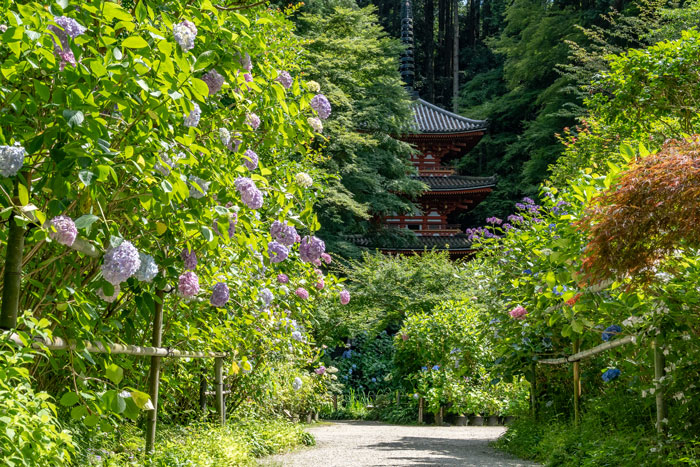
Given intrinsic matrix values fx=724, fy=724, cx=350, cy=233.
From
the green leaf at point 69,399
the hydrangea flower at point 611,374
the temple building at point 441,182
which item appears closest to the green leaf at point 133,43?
the green leaf at point 69,399

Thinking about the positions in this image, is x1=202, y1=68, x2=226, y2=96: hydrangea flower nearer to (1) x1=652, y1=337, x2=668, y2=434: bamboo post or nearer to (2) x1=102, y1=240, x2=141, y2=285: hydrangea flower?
(2) x1=102, y1=240, x2=141, y2=285: hydrangea flower

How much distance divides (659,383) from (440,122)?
20.4m

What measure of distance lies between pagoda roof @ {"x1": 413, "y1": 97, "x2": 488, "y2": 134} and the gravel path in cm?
1394

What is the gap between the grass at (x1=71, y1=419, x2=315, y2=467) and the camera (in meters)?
3.82

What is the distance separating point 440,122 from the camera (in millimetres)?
23938

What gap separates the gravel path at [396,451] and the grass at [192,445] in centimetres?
21

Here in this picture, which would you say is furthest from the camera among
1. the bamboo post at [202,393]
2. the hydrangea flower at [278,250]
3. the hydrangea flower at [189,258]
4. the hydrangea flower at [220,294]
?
the bamboo post at [202,393]

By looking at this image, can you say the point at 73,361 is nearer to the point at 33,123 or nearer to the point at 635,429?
the point at 33,123

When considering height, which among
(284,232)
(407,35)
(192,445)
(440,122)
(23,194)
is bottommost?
(192,445)

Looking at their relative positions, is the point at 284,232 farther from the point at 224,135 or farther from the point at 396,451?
the point at 396,451

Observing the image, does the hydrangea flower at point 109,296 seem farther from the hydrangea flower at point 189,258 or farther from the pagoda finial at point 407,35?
the pagoda finial at point 407,35

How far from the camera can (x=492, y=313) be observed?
24.5ft

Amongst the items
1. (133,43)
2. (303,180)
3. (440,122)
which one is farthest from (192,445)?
(440,122)

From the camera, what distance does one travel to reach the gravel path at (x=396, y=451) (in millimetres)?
6043
